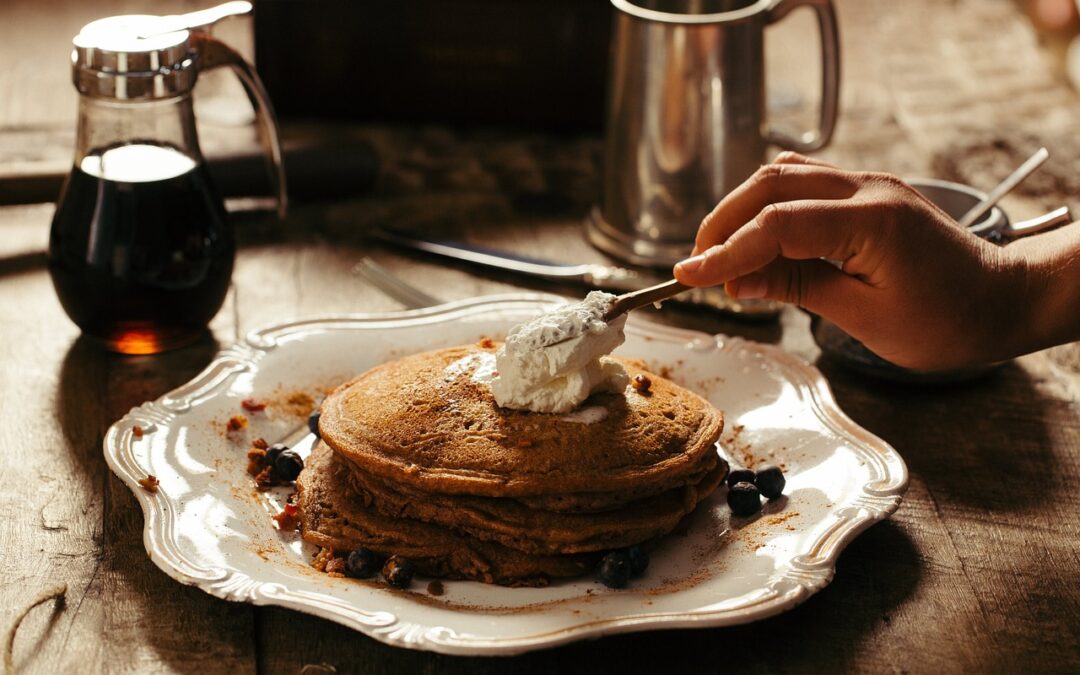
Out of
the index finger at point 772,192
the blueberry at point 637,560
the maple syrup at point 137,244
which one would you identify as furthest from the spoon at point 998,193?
the maple syrup at point 137,244

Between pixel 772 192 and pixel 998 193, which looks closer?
pixel 772 192

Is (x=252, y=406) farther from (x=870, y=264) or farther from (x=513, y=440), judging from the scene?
(x=870, y=264)

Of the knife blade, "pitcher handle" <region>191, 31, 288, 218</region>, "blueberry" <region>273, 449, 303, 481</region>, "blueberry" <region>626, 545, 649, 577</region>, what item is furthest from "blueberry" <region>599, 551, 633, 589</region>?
"pitcher handle" <region>191, 31, 288, 218</region>

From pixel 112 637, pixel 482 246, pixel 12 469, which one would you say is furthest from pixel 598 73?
pixel 112 637

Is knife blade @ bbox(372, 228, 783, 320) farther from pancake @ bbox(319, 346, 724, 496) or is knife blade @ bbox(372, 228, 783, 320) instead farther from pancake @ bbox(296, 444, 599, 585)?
pancake @ bbox(296, 444, 599, 585)

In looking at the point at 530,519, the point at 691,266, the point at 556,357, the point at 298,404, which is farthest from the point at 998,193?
the point at 298,404

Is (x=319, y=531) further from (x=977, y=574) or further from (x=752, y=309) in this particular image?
(x=752, y=309)

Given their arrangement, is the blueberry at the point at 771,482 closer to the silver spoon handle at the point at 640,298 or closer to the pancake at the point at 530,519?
the pancake at the point at 530,519
